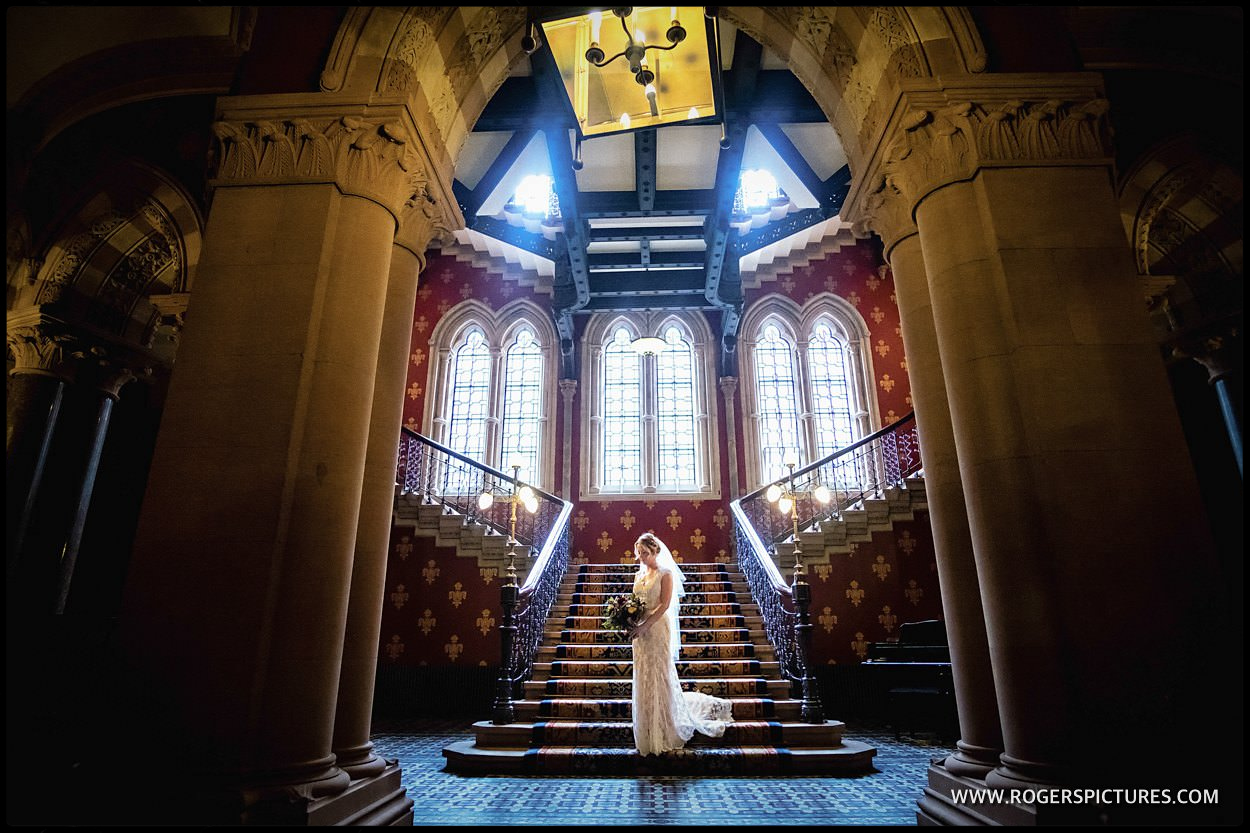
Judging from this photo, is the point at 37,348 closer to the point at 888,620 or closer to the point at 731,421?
the point at 731,421

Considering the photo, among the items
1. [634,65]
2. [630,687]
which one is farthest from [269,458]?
[630,687]

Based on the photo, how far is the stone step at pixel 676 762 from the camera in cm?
456

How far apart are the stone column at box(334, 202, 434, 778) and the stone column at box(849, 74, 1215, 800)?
3084 millimetres

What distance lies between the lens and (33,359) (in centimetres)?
646

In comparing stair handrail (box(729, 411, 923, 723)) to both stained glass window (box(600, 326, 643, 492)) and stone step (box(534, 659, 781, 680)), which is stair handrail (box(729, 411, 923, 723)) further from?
stained glass window (box(600, 326, 643, 492))

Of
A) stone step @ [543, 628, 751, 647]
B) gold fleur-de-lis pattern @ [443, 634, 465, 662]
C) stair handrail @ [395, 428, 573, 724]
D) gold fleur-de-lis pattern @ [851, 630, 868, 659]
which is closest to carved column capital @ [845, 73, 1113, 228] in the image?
stair handrail @ [395, 428, 573, 724]

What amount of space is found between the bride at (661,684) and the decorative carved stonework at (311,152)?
370 centimetres

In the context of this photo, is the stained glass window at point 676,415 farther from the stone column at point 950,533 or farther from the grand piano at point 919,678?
the stone column at point 950,533

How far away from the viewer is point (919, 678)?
635cm

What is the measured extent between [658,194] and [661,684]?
6.89 m

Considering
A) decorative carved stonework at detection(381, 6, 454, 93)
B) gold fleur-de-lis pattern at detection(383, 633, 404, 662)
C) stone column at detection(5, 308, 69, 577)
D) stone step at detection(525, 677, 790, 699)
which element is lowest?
stone step at detection(525, 677, 790, 699)

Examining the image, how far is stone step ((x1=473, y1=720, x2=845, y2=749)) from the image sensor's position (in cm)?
504

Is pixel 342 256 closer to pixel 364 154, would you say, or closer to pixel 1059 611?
pixel 364 154

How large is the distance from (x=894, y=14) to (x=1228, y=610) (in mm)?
3586
